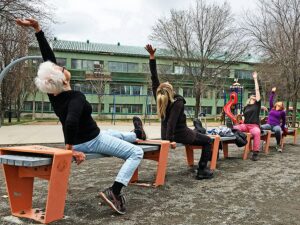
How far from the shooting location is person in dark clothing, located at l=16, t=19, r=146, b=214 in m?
4.00

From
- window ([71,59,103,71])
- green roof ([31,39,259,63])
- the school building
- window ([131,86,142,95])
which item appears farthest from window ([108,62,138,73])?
window ([131,86,142,95])

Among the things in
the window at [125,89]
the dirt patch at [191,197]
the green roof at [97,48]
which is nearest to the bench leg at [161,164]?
the dirt patch at [191,197]

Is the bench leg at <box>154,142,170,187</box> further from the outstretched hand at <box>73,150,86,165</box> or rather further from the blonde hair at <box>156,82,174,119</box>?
the outstretched hand at <box>73,150,86,165</box>

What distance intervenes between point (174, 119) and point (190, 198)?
132 centimetres

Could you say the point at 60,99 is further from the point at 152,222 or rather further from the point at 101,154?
the point at 152,222

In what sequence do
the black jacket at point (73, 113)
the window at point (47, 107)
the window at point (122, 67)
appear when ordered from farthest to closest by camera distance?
the window at point (122, 67)
the window at point (47, 107)
the black jacket at point (73, 113)

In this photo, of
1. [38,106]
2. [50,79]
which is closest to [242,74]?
[38,106]

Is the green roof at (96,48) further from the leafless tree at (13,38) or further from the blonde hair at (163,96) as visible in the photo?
the blonde hair at (163,96)

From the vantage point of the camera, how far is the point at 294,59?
26.4 meters

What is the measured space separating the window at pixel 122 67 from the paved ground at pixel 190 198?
166 feet

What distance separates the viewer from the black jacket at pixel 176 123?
5832mm

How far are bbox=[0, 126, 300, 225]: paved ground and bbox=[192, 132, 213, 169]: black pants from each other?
0.33 m

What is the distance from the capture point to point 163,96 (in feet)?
19.3

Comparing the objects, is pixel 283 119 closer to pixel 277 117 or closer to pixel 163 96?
pixel 277 117
